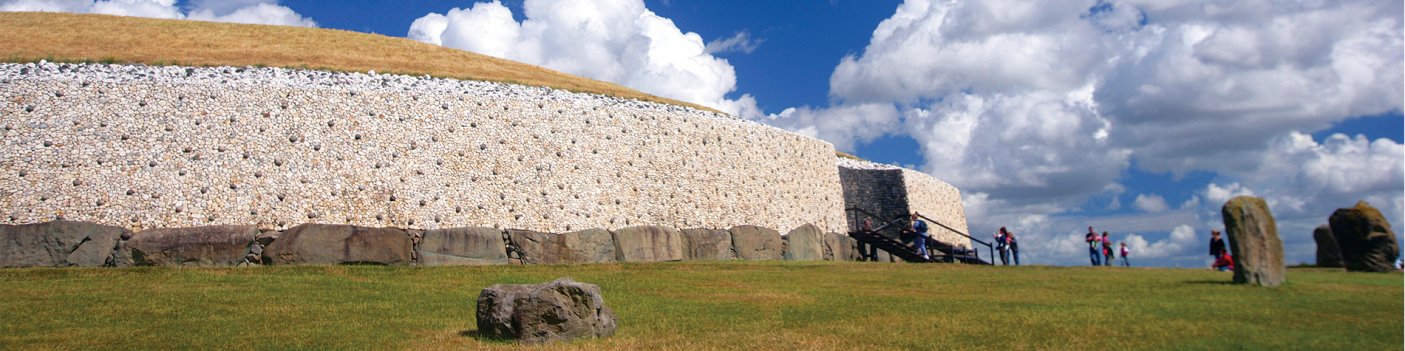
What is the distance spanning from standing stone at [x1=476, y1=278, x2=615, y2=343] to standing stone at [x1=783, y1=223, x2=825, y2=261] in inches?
800

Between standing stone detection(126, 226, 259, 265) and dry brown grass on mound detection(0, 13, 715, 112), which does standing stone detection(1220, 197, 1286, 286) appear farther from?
standing stone detection(126, 226, 259, 265)

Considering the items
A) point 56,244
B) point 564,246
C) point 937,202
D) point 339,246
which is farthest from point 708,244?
point 937,202

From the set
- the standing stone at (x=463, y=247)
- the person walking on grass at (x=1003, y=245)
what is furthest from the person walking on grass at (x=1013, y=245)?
the standing stone at (x=463, y=247)

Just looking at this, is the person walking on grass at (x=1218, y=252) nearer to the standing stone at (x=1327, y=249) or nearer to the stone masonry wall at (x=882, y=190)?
the standing stone at (x=1327, y=249)

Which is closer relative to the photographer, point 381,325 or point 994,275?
point 381,325

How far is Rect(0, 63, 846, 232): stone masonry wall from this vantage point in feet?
71.5

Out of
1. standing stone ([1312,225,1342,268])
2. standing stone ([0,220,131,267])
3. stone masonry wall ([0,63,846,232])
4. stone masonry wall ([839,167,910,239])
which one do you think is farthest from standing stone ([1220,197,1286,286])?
standing stone ([0,220,131,267])

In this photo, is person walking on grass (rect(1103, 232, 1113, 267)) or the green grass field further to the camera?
person walking on grass (rect(1103, 232, 1113, 267))

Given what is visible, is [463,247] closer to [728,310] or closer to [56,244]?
[56,244]

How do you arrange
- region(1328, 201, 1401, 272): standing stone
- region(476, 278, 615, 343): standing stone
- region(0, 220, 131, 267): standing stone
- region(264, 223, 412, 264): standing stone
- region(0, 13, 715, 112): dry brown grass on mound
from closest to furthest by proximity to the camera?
Result: region(476, 278, 615, 343): standing stone
region(0, 220, 131, 267): standing stone
region(264, 223, 412, 264): standing stone
region(1328, 201, 1401, 272): standing stone
region(0, 13, 715, 112): dry brown grass on mound

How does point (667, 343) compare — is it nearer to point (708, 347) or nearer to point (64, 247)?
point (708, 347)

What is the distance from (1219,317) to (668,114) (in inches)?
780

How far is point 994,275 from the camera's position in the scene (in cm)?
2189

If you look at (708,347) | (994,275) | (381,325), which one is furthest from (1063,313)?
(381,325)
